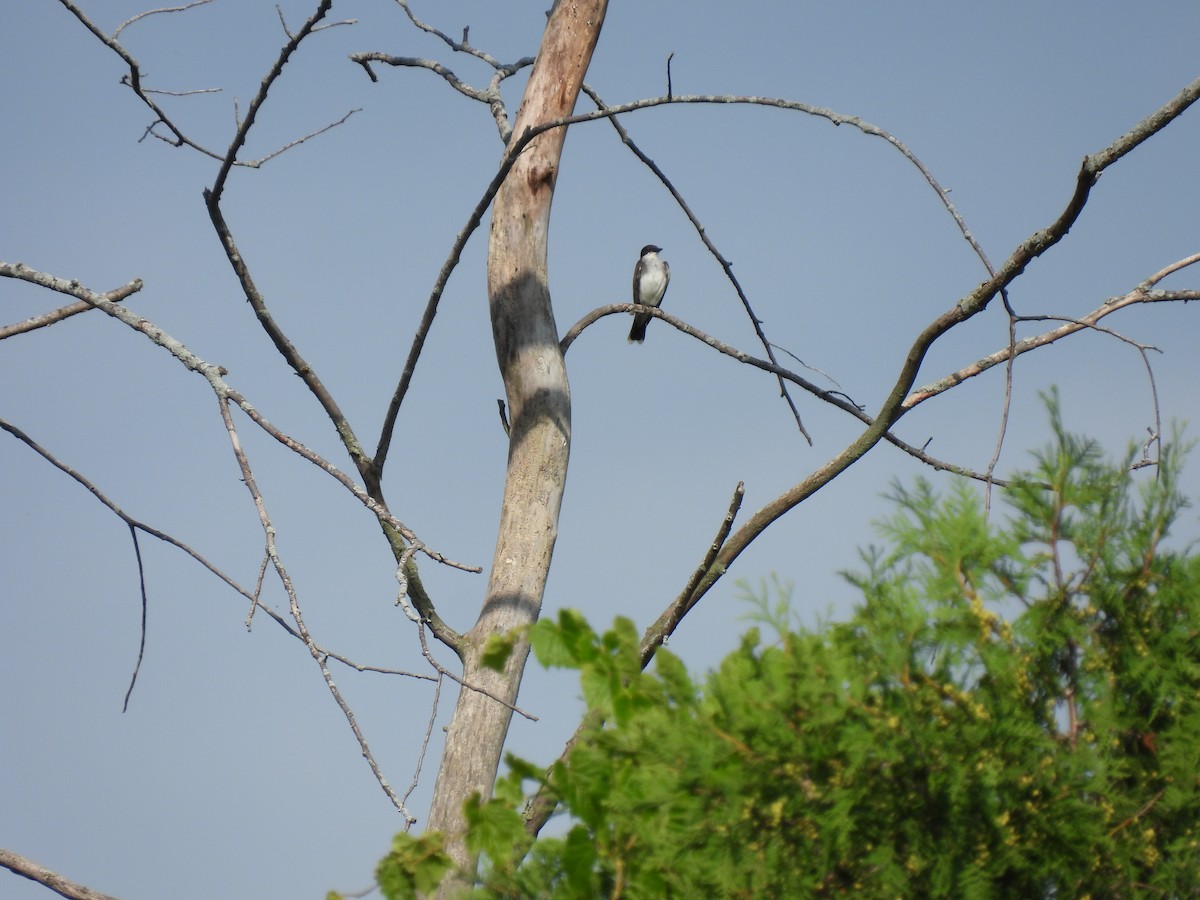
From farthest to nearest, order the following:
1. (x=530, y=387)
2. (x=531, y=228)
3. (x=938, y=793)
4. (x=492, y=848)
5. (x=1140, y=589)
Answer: (x=531, y=228), (x=530, y=387), (x=492, y=848), (x=1140, y=589), (x=938, y=793)

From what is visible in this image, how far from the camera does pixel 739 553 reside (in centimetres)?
518

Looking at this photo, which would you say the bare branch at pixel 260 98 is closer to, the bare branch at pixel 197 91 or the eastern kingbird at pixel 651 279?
the bare branch at pixel 197 91

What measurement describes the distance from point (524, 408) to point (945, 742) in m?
3.61

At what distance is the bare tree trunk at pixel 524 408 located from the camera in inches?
174

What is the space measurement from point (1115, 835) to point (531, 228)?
13.9ft

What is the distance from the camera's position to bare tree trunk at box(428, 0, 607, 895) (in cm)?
442

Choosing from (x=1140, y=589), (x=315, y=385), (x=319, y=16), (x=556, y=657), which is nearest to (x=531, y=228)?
(x=315, y=385)

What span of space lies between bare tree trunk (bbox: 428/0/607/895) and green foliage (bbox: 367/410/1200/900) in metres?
2.41

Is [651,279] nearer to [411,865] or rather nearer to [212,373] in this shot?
[212,373]

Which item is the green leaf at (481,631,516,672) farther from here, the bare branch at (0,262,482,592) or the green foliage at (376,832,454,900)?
the bare branch at (0,262,482,592)

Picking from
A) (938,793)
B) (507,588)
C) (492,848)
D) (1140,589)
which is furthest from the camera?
(507,588)

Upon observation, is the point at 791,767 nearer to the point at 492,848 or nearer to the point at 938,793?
the point at 938,793

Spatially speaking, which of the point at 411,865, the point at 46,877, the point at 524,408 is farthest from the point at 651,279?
the point at 411,865

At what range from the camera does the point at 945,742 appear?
5.32 feet
